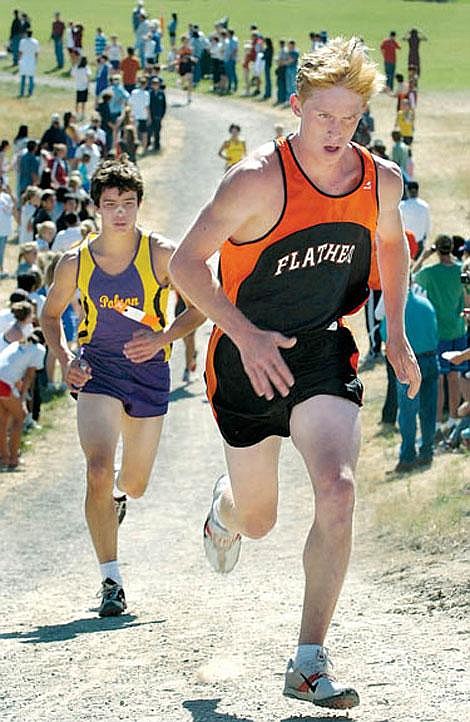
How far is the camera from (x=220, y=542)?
7.18m

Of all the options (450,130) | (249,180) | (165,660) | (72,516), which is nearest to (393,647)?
(165,660)

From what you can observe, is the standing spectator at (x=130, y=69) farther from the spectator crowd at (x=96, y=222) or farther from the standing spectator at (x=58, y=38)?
Result: the standing spectator at (x=58, y=38)

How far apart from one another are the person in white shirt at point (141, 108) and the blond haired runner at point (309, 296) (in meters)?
31.1

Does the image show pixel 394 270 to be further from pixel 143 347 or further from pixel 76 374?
pixel 76 374

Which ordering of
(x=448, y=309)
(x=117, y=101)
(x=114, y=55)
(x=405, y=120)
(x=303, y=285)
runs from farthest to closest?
(x=114, y=55) → (x=405, y=120) → (x=117, y=101) → (x=448, y=309) → (x=303, y=285)

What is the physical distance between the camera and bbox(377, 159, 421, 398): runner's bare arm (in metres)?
5.92

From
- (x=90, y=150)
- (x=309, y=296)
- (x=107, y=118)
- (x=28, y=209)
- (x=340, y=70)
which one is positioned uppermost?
(x=107, y=118)

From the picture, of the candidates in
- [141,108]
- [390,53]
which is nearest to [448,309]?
[141,108]

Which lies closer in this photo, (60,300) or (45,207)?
(60,300)

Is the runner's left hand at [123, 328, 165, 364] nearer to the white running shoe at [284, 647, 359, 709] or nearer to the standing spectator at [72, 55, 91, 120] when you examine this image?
the white running shoe at [284, 647, 359, 709]

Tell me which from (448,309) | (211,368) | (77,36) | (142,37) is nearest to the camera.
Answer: (211,368)

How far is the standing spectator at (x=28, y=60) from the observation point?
45.4 meters

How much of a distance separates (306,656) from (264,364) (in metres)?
1.01

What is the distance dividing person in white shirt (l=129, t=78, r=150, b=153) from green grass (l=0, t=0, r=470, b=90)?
1665 centimetres
